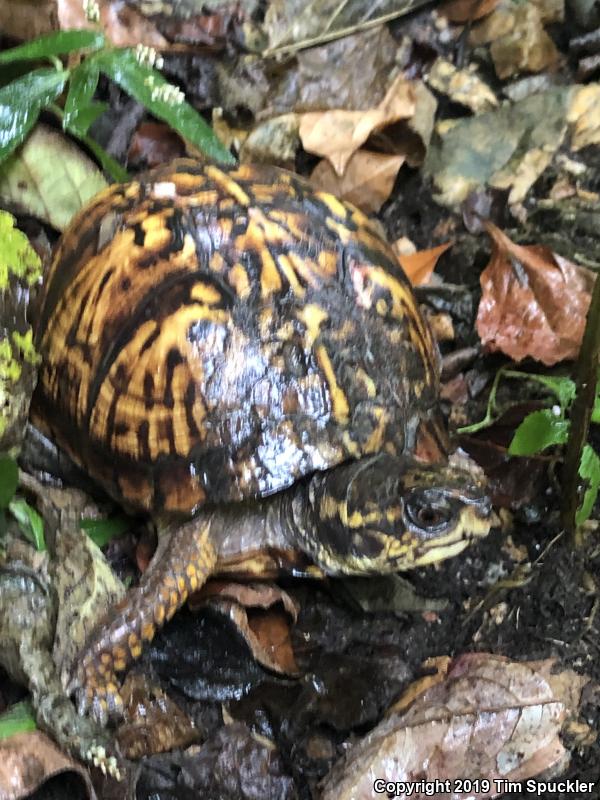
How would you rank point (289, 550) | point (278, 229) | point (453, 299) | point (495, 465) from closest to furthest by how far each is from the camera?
point (278, 229)
point (289, 550)
point (495, 465)
point (453, 299)

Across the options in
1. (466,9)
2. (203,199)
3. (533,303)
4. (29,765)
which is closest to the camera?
(29,765)

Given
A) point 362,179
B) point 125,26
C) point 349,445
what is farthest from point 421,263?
point 125,26

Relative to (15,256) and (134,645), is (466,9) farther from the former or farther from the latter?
(134,645)

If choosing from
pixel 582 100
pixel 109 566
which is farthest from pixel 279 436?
pixel 582 100

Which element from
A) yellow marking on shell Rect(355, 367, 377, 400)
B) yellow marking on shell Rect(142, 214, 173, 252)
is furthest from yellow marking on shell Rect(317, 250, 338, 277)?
yellow marking on shell Rect(142, 214, 173, 252)

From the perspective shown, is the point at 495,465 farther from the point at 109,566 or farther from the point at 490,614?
the point at 109,566
